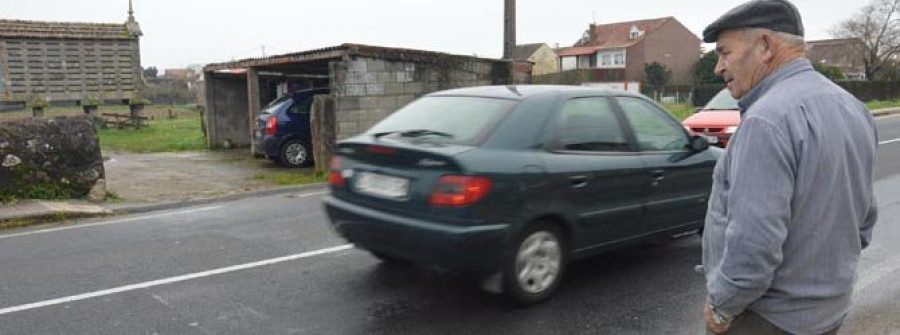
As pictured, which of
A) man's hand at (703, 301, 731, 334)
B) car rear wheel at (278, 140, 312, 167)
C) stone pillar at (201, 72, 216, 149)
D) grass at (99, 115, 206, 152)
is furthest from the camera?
grass at (99, 115, 206, 152)

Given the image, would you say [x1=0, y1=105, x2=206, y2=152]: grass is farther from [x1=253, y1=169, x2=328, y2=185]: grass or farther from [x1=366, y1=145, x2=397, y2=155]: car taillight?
[x1=366, y1=145, x2=397, y2=155]: car taillight

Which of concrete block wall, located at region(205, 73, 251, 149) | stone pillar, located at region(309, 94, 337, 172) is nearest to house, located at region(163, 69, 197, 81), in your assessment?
concrete block wall, located at region(205, 73, 251, 149)

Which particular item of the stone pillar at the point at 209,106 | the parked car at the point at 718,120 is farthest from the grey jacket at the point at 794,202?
the stone pillar at the point at 209,106

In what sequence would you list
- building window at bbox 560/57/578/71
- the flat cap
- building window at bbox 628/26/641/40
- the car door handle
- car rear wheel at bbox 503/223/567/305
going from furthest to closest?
building window at bbox 560/57/578/71 < building window at bbox 628/26/641/40 < the car door handle < car rear wheel at bbox 503/223/567/305 < the flat cap

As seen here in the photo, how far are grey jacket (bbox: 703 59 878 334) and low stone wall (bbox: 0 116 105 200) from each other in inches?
346

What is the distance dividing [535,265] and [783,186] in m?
2.86

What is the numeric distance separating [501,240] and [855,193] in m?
2.52

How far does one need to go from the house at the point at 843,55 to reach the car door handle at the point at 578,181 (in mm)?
50131

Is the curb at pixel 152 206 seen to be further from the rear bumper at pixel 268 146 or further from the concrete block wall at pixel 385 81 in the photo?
the rear bumper at pixel 268 146

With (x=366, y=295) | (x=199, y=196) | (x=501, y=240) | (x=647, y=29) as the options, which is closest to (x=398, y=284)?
(x=366, y=295)

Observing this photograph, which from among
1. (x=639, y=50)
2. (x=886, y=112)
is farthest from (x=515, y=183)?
(x=639, y=50)

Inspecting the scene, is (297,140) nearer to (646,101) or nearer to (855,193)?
(646,101)

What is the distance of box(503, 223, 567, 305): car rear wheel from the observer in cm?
446

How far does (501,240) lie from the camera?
169 inches
